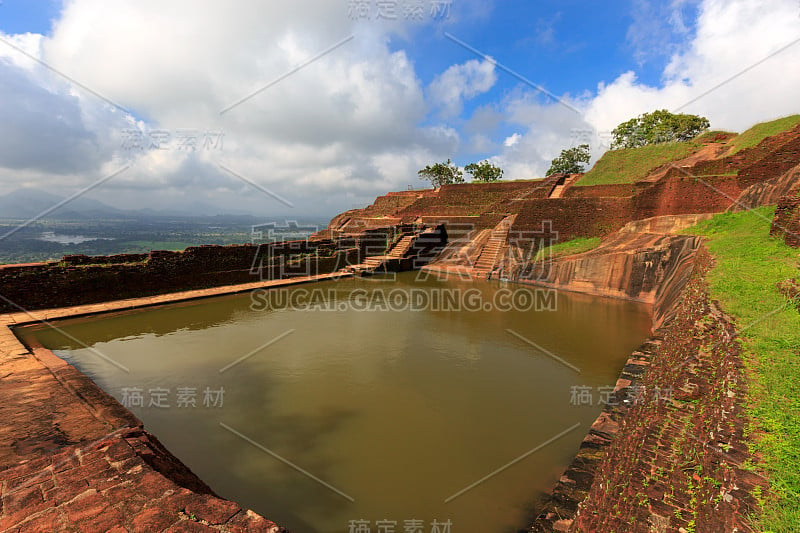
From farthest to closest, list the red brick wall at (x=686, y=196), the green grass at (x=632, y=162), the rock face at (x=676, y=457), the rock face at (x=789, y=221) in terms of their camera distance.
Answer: the green grass at (x=632, y=162) < the red brick wall at (x=686, y=196) < the rock face at (x=789, y=221) < the rock face at (x=676, y=457)

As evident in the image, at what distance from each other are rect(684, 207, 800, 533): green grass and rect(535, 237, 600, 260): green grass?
631 cm

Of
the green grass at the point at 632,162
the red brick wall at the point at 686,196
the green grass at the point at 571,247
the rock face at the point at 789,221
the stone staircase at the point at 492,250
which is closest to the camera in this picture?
A: the rock face at the point at 789,221

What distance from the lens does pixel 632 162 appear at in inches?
741

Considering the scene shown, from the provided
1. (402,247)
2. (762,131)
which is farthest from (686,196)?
(402,247)

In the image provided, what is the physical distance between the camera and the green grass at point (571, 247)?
13.1 meters

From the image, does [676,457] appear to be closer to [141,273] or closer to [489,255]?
[141,273]

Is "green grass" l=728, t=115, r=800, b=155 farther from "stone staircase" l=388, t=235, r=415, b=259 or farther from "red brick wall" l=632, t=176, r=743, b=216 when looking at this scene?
"stone staircase" l=388, t=235, r=415, b=259

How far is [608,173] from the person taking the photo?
19.0m

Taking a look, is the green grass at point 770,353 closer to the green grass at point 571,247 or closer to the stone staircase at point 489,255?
the green grass at point 571,247

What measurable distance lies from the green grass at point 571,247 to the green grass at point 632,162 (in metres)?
6.50

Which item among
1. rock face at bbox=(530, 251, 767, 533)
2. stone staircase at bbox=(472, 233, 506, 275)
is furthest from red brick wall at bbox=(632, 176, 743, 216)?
rock face at bbox=(530, 251, 767, 533)

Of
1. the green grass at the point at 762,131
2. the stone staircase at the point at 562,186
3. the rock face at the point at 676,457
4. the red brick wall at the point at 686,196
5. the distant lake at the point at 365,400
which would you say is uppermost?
the green grass at the point at 762,131

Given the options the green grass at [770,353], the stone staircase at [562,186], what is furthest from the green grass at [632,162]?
the green grass at [770,353]

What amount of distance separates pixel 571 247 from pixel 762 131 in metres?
9.75
